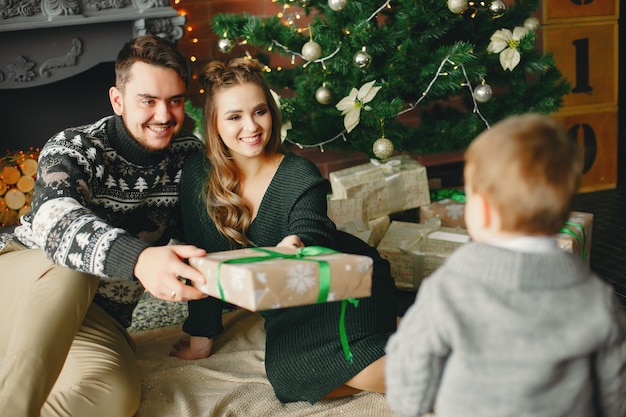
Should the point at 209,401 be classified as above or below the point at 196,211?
below

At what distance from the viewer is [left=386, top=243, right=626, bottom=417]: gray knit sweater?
3.20ft

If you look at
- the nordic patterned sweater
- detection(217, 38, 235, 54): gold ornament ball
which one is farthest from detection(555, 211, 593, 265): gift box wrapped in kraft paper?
detection(217, 38, 235, 54): gold ornament ball

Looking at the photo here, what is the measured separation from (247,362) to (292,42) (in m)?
1.33

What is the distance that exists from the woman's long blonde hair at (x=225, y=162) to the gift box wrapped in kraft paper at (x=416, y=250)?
814 mm

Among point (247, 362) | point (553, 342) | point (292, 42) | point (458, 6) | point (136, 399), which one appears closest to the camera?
point (553, 342)

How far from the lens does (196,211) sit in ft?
6.58

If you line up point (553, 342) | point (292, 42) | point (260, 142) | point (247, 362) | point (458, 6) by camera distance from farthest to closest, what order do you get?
point (292, 42) < point (458, 6) < point (247, 362) < point (260, 142) < point (553, 342)

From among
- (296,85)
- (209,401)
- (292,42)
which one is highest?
(292,42)

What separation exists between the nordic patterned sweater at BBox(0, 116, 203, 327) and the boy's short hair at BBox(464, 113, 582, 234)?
2.82 ft

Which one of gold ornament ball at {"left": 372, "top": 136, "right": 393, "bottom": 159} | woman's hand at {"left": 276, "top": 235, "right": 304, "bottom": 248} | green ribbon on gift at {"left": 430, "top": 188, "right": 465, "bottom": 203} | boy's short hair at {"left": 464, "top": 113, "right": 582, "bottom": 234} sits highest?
boy's short hair at {"left": 464, "top": 113, "right": 582, "bottom": 234}

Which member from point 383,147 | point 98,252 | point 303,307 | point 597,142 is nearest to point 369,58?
point 383,147

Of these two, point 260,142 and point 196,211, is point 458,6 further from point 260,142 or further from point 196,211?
point 196,211

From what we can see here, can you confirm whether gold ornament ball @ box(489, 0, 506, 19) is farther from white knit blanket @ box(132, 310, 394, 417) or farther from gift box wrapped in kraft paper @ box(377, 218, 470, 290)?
white knit blanket @ box(132, 310, 394, 417)

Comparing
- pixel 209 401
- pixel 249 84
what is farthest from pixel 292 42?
pixel 209 401
